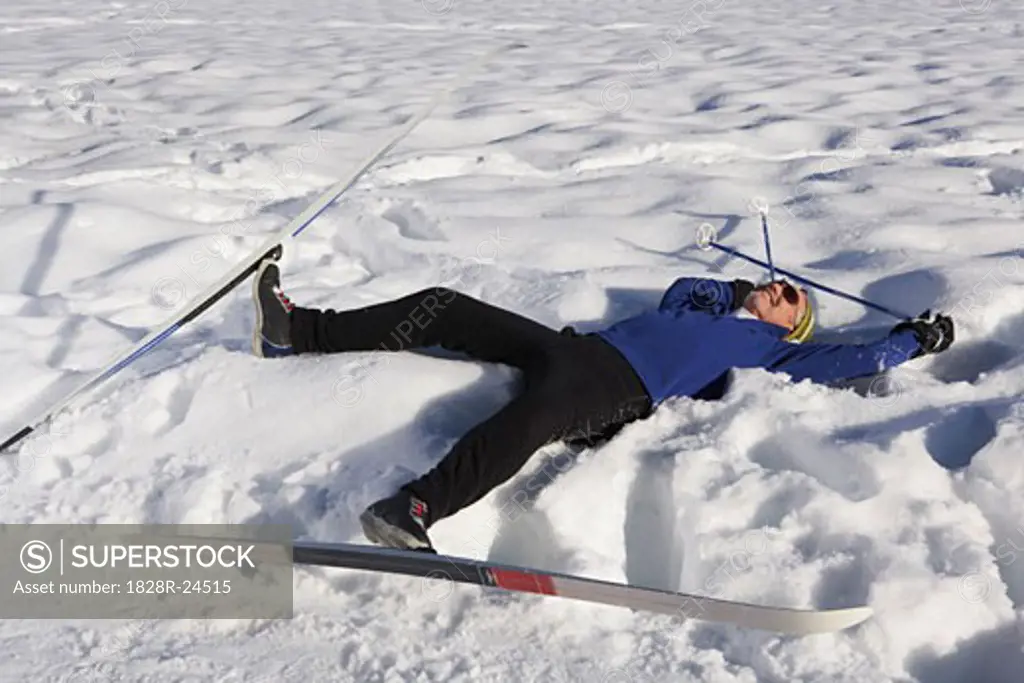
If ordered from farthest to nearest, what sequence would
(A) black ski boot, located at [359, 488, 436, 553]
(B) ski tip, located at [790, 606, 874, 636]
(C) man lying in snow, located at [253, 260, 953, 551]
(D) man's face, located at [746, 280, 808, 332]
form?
(D) man's face, located at [746, 280, 808, 332] < (C) man lying in snow, located at [253, 260, 953, 551] < (A) black ski boot, located at [359, 488, 436, 553] < (B) ski tip, located at [790, 606, 874, 636]

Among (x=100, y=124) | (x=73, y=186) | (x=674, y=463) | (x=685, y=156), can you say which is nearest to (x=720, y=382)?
(x=674, y=463)

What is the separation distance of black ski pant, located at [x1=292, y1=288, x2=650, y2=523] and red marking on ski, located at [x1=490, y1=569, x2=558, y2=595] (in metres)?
0.27

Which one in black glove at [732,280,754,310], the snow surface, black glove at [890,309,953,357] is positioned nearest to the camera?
the snow surface

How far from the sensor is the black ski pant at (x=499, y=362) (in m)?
2.58

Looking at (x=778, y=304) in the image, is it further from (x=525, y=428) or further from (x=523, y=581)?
(x=523, y=581)

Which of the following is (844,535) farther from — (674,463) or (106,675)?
(106,675)

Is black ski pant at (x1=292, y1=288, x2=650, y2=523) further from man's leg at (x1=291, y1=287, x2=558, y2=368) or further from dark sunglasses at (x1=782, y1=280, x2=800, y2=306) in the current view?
dark sunglasses at (x1=782, y1=280, x2=800, y2=306)

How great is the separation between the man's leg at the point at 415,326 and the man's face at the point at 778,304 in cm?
79

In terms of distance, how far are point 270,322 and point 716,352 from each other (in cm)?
128

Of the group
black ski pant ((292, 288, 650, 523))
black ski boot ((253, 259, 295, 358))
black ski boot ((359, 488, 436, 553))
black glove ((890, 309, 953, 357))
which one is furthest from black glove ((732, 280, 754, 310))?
black ski boot ((359, 488, 436, 553))

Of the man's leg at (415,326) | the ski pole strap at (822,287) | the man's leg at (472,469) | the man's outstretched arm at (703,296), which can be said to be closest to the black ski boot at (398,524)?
the man's leg at (472,469)

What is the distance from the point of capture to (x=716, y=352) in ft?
10.3

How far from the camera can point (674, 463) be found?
106 inches

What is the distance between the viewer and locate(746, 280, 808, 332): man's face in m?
3.48
